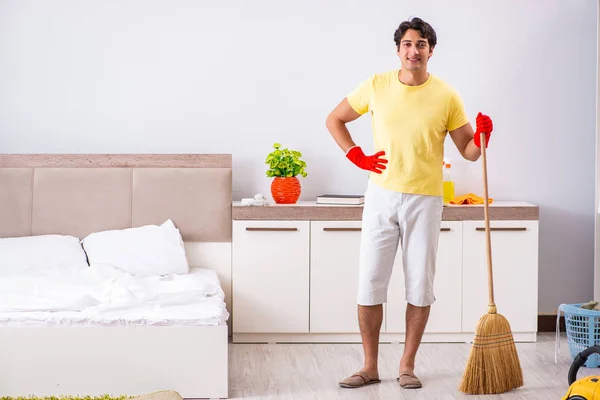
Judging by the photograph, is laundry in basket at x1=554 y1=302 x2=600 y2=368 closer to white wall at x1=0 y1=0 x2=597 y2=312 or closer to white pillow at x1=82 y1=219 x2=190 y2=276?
white wall at x1=0 y1=0 x2=597 y2=312

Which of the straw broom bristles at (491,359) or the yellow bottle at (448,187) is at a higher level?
the yellow bottle at (448,187)

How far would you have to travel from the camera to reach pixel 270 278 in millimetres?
4027

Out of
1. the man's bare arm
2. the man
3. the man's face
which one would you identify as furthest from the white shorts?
the man's face

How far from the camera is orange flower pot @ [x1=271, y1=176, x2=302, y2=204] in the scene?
13.5 ft

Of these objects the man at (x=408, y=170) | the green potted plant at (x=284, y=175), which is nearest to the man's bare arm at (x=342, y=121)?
the man at (x=408, y=170)

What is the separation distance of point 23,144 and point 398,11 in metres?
2.12

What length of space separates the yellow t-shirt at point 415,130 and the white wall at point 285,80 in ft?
3.59

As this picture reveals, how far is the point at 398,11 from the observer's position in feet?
14.2

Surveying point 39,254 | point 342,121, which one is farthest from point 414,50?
point 39,254

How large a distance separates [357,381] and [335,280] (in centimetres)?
82

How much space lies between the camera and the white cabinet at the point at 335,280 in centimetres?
402

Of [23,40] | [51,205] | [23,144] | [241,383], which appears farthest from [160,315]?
[23,40]

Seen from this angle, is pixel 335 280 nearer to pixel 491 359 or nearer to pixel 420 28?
pixel 491 359

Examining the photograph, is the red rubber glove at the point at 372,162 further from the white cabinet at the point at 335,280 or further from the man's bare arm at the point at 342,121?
the white cabinet at the point at 335,280
